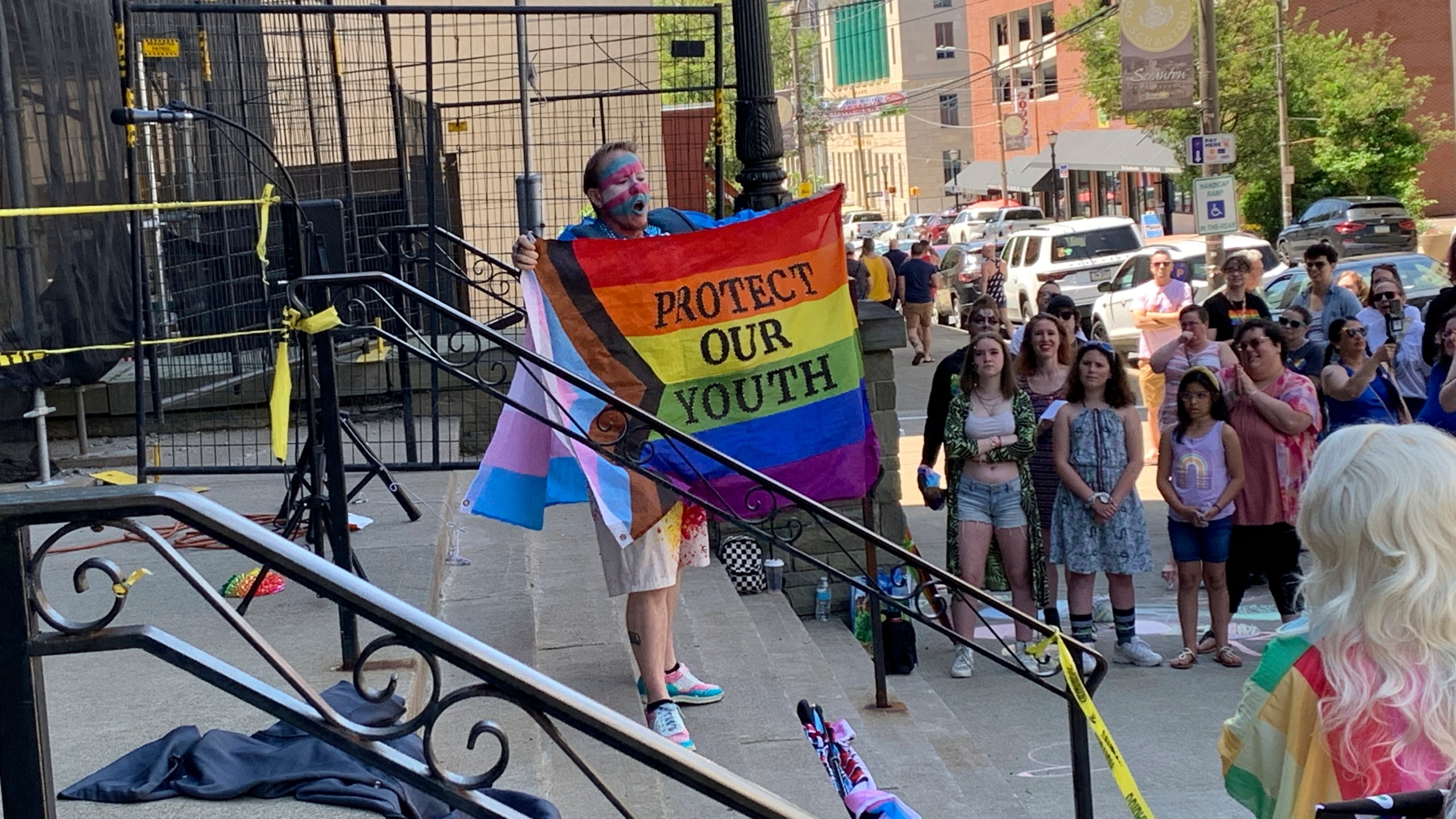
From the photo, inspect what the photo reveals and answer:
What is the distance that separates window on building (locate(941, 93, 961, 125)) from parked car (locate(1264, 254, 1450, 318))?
209 feet

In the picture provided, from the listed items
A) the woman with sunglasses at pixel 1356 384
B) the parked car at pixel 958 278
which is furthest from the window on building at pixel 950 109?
the woman with sunglasses at pixel 1356 384

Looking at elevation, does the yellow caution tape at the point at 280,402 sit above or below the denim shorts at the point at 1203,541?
above

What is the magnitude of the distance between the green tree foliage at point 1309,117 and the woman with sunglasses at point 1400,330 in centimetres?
2695

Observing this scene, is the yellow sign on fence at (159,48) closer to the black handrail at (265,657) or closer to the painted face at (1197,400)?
the painted face at (1197,400)

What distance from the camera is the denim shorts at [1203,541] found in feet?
25.6

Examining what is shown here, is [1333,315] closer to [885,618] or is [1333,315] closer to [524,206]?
[885,618]

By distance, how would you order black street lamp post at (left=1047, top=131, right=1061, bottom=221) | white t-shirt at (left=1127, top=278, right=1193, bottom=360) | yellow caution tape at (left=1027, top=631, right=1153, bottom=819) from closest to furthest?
yellow caution tape at (left=1027, top=631, right=1153, bottom=819), white t-shirt at (left=1127, top=278, right=1193, bottom=360), black street lamp post at (left=1047, top=131, right=1061, bottom=221)

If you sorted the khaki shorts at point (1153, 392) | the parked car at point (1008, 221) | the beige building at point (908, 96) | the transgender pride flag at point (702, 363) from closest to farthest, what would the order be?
the transgender pride flag at point (702, 363) < the khaki shorts at point (1153, 392) < the parked car at point (1008, 221) < the beige building at point (908, 96)

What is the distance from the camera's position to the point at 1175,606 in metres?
9.09

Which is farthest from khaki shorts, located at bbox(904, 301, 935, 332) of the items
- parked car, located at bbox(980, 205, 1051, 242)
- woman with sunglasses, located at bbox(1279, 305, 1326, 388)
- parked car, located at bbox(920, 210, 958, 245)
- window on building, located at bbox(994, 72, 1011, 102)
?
window on building, located at bbox(994, 72, 1011, 102)

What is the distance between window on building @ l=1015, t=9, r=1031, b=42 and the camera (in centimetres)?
6462

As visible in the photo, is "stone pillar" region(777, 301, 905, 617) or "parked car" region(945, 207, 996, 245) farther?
"parked car" region(945, 207, 996, 245)

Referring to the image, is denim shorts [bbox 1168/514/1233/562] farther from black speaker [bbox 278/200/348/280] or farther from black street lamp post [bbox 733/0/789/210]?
black speaker [bbox 278/200/348/280]

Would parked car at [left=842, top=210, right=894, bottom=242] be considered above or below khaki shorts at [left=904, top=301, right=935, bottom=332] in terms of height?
above
